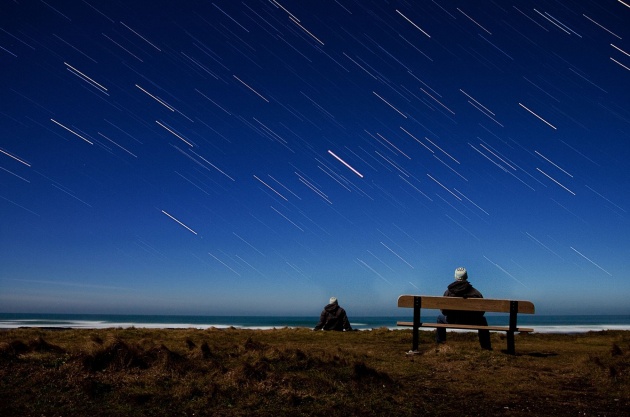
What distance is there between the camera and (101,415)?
4.57m

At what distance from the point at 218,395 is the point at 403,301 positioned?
5582 mm

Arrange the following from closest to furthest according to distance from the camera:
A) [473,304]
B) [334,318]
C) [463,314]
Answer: [473,304]
[463,314]
[334,318]

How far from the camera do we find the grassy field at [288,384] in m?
4.88

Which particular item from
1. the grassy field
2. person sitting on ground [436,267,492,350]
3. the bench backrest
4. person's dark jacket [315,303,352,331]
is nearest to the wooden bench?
the bench backrest

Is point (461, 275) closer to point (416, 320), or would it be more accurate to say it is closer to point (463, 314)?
point (463, 314)

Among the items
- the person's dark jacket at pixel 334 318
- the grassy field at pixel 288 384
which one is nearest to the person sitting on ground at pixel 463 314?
the grassy field at pixel 288 384

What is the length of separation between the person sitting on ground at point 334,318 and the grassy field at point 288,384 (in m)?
9.35

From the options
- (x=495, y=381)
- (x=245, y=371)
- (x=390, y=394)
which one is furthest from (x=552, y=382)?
(x=245, y=371)

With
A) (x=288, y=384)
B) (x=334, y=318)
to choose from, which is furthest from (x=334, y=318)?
(x=288, y=384)

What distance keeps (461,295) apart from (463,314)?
438mm

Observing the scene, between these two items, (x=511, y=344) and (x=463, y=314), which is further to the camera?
(x=463, y=314)

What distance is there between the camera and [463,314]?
10.1 m

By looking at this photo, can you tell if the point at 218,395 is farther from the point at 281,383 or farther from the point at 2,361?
the point at 2,361

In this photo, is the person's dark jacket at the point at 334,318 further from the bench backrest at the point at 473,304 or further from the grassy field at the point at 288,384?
the grassy field at the point at 288,384
